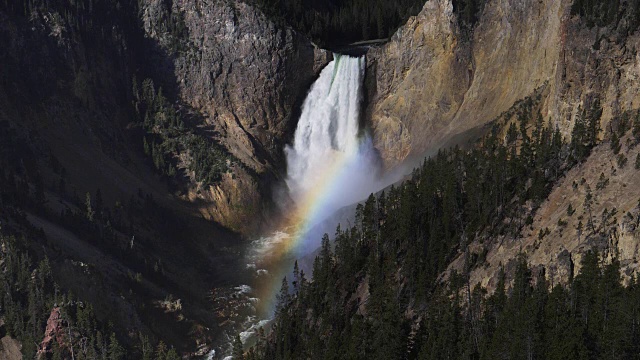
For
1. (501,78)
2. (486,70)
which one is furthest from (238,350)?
(486,70)

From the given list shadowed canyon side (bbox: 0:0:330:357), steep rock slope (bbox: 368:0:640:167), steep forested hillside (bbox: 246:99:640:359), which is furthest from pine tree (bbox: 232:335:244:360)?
steep rock slope (bbox: 368:0:640:167)

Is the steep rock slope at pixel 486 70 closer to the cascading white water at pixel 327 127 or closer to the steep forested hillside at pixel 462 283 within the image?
the cascading white water at pixel 327 127

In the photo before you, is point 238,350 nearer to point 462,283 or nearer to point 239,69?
point 462,283

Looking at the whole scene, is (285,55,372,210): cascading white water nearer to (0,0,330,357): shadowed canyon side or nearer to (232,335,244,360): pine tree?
(0,0,330,357): shadowed canyon side

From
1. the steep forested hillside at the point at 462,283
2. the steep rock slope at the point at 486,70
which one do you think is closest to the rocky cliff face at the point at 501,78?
the steep rock slope at the point at 486,70

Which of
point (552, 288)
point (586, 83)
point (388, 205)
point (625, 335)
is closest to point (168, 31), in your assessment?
point (388, 205)

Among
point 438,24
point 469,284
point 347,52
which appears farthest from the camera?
point 347,52

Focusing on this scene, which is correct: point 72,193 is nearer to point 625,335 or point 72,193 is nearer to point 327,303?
point 327,303
